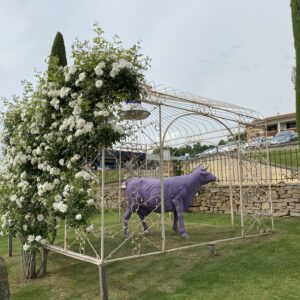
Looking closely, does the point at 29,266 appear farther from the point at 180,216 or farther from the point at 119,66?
the point at 119,66

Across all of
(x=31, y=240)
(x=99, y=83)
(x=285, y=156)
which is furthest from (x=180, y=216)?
(x=285, y=156)

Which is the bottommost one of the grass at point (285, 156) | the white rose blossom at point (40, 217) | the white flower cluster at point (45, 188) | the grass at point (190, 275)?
the grass at point (190, 275)

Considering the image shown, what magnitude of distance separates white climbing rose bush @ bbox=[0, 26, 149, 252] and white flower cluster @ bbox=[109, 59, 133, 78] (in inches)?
0.5

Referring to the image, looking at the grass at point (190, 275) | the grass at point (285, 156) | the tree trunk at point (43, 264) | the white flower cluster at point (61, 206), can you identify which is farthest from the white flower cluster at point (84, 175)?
the grass at point (285, 156)

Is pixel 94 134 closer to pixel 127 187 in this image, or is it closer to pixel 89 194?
pixel 89 194

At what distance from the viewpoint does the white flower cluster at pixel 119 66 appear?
4.52m

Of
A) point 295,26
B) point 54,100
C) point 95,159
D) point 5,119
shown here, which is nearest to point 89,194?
point 95,159

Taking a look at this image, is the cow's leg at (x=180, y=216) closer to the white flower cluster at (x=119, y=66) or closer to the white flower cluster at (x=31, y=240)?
the white flower cluster at (x=31, y=240)

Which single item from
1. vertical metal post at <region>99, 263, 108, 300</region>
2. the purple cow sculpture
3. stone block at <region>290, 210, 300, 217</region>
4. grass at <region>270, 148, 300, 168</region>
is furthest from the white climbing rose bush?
grass at <region>270, 148, 300, 168</region>

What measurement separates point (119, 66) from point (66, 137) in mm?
1271

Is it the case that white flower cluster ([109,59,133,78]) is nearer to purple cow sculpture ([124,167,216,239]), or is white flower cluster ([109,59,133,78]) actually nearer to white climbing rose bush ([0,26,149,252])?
white climbing rose bush ([0,26,149,252])

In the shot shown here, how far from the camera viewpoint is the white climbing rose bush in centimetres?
461

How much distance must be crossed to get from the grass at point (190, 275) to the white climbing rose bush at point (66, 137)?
0.76 m

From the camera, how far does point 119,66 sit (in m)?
4.55
